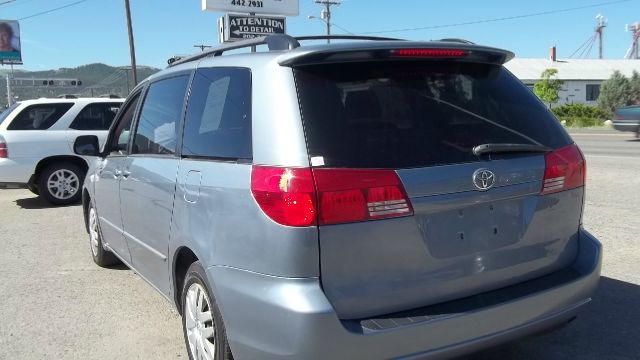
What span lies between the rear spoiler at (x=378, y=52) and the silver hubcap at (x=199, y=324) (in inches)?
52.0

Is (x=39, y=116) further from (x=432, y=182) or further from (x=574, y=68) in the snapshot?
(x=574, y=68)

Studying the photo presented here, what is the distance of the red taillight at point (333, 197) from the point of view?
97.2 inches

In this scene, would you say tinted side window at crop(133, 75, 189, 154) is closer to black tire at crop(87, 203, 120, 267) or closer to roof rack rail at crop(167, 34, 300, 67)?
roof rack rail at crop(167, 34, 300, 67)

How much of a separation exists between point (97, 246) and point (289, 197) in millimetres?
4048

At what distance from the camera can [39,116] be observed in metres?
9.98

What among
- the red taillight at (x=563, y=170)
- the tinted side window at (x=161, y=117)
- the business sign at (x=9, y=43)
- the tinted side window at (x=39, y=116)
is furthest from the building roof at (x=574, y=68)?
the red taillight at (x=563, y=170)

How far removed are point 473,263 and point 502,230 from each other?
0.23 m

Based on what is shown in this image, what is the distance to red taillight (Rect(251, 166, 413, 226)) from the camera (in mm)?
2469

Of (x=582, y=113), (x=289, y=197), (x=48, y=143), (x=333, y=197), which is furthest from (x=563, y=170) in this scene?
(x=582, y=113)

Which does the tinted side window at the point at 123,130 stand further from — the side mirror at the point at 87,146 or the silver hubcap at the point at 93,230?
the silver hubcap at the point at 93,230

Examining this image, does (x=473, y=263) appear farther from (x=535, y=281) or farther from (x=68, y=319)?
(x=68, y=319)

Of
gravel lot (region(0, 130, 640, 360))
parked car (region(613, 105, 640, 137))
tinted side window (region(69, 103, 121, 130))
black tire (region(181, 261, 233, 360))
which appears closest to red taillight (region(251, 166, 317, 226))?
black tire (region(181, 261, 233, 360))

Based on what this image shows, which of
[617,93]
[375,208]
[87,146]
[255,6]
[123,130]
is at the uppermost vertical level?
[255,6]

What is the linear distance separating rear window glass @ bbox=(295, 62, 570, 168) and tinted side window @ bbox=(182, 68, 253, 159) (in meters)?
0.40
